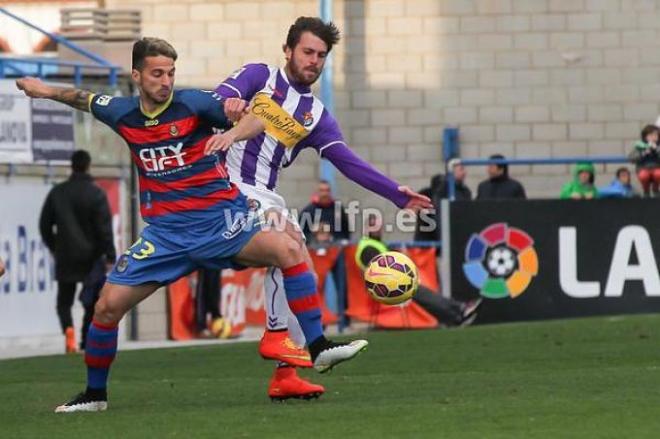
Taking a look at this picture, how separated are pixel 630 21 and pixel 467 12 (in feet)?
8.10

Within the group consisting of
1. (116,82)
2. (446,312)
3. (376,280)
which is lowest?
(446,312)

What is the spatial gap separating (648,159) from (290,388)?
40.4 ft

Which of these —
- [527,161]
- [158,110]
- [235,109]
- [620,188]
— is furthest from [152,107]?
[620,188]

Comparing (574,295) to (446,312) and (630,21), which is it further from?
(630,21)

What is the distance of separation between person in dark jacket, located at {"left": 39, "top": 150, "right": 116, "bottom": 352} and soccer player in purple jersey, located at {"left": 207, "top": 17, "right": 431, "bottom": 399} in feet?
25.0

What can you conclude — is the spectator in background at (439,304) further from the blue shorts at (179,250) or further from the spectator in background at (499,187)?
the blue shorts at (179,250)

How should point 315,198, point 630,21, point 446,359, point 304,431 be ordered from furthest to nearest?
point 630,21 < point 315,198 < point 446,359 < point 304,431

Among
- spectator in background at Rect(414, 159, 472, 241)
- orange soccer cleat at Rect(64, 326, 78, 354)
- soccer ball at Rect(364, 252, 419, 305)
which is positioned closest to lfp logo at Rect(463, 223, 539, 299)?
spectator in background at Rect(414, 159, 472, 241)

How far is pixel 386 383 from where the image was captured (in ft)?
39.0

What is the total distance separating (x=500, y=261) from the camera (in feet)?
69.9

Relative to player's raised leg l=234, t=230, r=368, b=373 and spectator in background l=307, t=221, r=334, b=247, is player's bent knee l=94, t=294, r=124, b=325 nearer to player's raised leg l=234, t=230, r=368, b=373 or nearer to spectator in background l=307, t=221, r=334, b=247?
player's raised leg l=234, t=230, r=368, b=373

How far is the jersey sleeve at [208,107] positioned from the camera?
10.1m

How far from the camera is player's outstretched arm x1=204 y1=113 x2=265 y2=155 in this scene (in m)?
9.62

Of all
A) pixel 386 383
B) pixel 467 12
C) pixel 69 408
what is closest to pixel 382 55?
pixel 467 12
